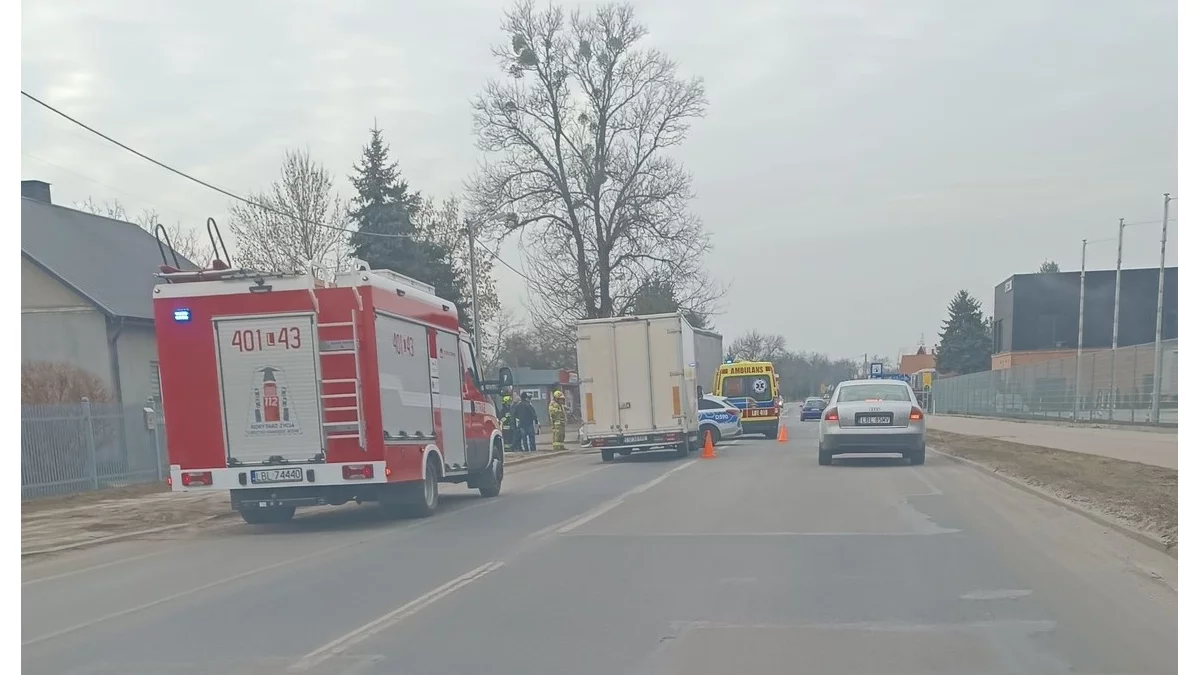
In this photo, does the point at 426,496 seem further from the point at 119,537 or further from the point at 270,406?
the point at 119,537

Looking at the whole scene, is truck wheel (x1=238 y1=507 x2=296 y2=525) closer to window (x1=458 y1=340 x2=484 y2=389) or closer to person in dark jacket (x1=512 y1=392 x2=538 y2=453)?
window (x1=458 y1=340 x2=484 y2=389)

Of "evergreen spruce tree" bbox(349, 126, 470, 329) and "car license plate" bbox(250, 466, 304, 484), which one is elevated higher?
"evergreen spruce tree" bbox(349, 126, 470, 329)

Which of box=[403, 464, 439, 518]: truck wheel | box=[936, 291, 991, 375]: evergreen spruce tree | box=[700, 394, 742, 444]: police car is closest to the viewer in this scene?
box=[403, 464, 439, 518]: truck wheel

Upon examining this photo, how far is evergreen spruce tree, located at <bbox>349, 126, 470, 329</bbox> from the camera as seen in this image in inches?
1761

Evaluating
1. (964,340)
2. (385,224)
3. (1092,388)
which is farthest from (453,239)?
(964,340)

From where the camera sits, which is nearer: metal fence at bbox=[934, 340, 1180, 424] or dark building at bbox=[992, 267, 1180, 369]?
metal fence at bbox=[934, 340, 1180, 424]

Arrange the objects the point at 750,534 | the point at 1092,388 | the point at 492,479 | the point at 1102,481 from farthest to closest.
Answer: the point at 1092,388, the point at 492,479, the point at 1102,481, the point at 750,534

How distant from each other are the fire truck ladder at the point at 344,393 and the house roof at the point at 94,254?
17.0m

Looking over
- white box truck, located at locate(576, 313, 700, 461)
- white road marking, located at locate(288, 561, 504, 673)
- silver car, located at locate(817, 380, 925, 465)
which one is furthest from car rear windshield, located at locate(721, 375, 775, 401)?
white road marking, located at locate(288, 561, 504, 673)

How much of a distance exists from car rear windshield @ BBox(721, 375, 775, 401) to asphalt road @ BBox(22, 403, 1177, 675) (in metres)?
23.8

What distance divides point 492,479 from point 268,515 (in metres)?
4.09

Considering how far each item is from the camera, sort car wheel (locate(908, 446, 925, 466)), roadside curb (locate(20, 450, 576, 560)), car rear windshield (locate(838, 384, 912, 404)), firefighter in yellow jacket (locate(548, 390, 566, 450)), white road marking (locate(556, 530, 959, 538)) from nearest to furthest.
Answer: white road marking (locate(556, 530, 959, 538)), roadside curb (locate(20, 450, 576, 560)), car rear windshield (locate(838, 384, 912, 404)), car wheel (locate(908, 446, 925, 466)), firefighter in yellow jacket (locate(548, 390, 566, 450))

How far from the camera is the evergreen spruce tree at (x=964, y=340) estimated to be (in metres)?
98.6

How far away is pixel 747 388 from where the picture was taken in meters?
38.8
